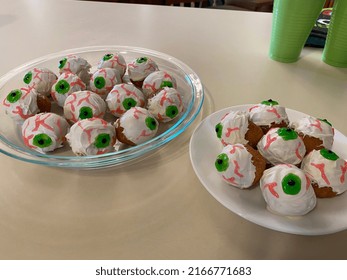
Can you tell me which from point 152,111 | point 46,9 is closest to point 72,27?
point 46,9

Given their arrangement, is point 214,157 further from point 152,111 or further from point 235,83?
point 235,83

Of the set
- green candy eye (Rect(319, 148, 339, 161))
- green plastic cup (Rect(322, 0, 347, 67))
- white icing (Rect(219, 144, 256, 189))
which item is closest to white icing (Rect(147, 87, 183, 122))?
white icing (Rect(219, 144, 256, 189))

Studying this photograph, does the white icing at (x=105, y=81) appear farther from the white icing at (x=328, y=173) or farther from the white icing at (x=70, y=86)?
the white icing at (x=328, y=173)

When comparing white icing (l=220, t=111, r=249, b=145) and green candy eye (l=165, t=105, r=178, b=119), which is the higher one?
white icing (l=220, t=111, r=249, b=145)

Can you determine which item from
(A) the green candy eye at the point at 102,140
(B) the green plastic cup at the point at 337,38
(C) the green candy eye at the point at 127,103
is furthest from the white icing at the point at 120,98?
(B) the green plastic cup at the point at 337,38

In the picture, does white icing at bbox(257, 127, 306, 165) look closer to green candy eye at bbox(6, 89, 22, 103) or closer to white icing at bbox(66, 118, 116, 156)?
white icing at bbox(66, 118, 116, 156)

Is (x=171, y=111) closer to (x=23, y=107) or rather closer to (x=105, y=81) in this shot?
(x=105, y=81)
